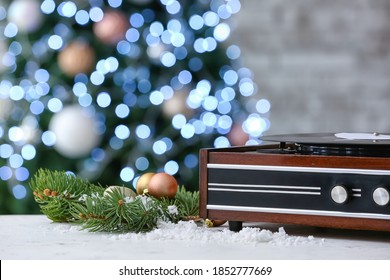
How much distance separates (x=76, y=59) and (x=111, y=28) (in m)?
0.17

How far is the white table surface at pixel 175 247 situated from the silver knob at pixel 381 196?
7 cm

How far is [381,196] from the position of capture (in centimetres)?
134

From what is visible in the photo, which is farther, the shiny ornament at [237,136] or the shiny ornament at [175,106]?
the shiny ornament at [237,136]

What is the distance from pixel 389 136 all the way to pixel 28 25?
190 centimetres

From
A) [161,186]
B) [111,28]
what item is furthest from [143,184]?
[111,28]

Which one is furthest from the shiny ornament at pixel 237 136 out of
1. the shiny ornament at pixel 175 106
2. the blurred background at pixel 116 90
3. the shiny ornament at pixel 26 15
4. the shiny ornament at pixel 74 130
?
the shiny ornament at pixel 26 15

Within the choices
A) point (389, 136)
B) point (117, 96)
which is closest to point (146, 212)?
point (389, 136)

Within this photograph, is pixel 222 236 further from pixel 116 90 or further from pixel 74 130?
pixel 116 90

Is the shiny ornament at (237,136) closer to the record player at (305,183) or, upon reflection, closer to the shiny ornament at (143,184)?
the shiny ornament at (143,184)

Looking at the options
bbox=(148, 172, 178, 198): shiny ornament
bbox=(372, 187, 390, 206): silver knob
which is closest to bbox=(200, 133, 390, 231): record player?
bbox=(372, 187, 390, 206): silver knob

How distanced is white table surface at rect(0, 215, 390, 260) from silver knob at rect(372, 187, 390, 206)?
0.07m

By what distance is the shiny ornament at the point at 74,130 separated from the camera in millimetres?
2914

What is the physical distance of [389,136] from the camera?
58.2 inches

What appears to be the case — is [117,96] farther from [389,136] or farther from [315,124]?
[389,136]
